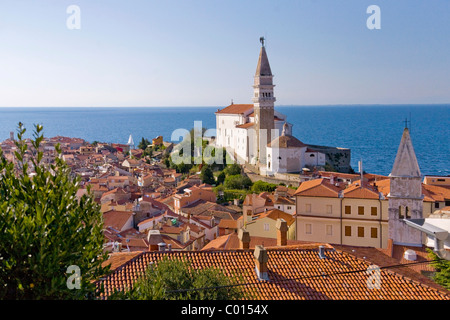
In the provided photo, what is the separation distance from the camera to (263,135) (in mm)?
43219

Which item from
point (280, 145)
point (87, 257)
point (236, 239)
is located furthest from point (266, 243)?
point (280, 145)

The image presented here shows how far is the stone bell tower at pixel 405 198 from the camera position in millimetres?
13117

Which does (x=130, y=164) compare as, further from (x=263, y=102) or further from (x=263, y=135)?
(x=263, y=102)

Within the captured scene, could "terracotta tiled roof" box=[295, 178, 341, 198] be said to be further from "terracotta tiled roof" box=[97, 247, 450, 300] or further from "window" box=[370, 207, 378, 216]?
"terracotta tiled roof" box=[97, 247, 450, 300]

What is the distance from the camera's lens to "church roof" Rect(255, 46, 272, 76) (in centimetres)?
4206

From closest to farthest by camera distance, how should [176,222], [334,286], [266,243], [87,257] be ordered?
[87,257] < [334,286] < [266,243] < [176,222]

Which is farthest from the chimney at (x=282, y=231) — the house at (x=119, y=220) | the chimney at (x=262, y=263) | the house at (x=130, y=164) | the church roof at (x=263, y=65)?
the house at (x=130, y=164)

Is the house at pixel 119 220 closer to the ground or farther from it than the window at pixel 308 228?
closer to the ground

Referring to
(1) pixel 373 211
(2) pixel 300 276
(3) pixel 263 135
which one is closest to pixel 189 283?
(2) pixel 300 276

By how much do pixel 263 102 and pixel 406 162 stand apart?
2927 cm

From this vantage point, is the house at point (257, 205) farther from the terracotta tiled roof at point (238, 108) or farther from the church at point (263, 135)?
the terracotta tiled roof at point (238, 108)
